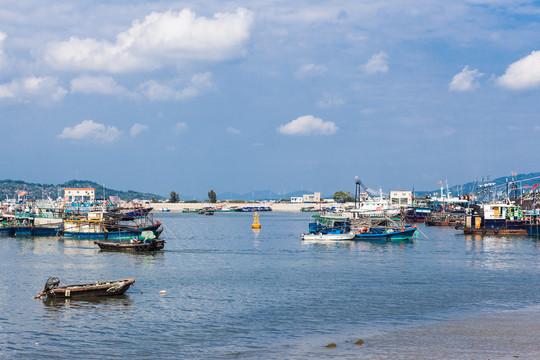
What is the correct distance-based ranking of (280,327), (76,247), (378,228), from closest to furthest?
(280,327), (76,247), (378,228)

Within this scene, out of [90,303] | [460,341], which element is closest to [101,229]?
[90,303]

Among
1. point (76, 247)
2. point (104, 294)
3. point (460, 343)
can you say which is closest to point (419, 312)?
point (460, 343)

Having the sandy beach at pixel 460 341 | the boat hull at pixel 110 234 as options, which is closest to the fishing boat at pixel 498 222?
the boat hull at pixel 110 234

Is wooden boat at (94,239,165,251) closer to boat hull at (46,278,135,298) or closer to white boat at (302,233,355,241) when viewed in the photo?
white boat at (302,233,355,241)

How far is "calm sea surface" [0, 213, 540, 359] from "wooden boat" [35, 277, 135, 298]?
0.78 m

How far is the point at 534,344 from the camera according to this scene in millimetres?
27203

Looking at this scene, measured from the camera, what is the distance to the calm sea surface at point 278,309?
2700 centimetres

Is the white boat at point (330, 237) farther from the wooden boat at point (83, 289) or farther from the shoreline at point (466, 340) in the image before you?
the shoreline at point (466, 340)

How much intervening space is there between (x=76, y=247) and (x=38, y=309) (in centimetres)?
4418

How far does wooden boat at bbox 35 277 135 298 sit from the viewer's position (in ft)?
125

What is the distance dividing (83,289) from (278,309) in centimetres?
1349

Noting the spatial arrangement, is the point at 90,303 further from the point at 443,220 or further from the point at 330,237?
the point at 443,220

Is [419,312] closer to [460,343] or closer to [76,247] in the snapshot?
[460,343]

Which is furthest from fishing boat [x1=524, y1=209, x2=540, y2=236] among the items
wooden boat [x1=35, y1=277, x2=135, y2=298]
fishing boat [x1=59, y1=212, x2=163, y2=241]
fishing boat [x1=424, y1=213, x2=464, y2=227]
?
wooden boat [x1=35, y1=277, x2=135, y2=298]
